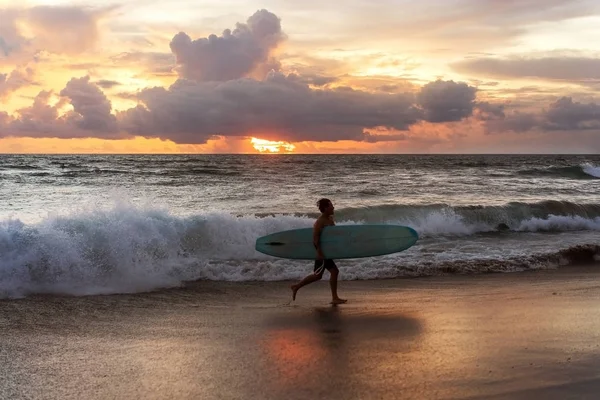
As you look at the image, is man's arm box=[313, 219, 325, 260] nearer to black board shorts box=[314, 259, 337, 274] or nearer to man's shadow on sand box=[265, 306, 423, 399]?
black board shorts box=[314, 259, 337, 274]

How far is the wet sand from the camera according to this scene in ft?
14.9

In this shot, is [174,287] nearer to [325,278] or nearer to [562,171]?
[325,278]

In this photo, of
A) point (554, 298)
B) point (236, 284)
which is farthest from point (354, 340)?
point (236, 284)

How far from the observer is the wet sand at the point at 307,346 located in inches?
179

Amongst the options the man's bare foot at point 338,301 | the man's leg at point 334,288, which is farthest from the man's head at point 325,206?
the man's bare foot at point 338,301

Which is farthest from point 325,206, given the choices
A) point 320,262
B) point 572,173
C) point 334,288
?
point 572,173

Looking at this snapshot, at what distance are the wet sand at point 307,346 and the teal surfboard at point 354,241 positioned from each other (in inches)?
27.8

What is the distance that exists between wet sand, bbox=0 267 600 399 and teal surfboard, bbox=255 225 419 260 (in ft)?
2.32

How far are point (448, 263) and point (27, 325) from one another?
8136 millimetres

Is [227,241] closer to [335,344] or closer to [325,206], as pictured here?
[325,206]

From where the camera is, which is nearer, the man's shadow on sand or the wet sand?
the wet sand

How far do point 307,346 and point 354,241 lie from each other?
348 cm

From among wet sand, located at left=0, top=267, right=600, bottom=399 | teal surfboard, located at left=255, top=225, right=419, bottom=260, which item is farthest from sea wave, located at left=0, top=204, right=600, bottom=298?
teal surfboard, located at left=255, top=225, right=419, bottom=260

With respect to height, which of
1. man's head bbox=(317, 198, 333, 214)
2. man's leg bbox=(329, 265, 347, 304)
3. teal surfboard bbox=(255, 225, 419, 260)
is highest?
man's head bbox=(317, 198, 333, 214)
